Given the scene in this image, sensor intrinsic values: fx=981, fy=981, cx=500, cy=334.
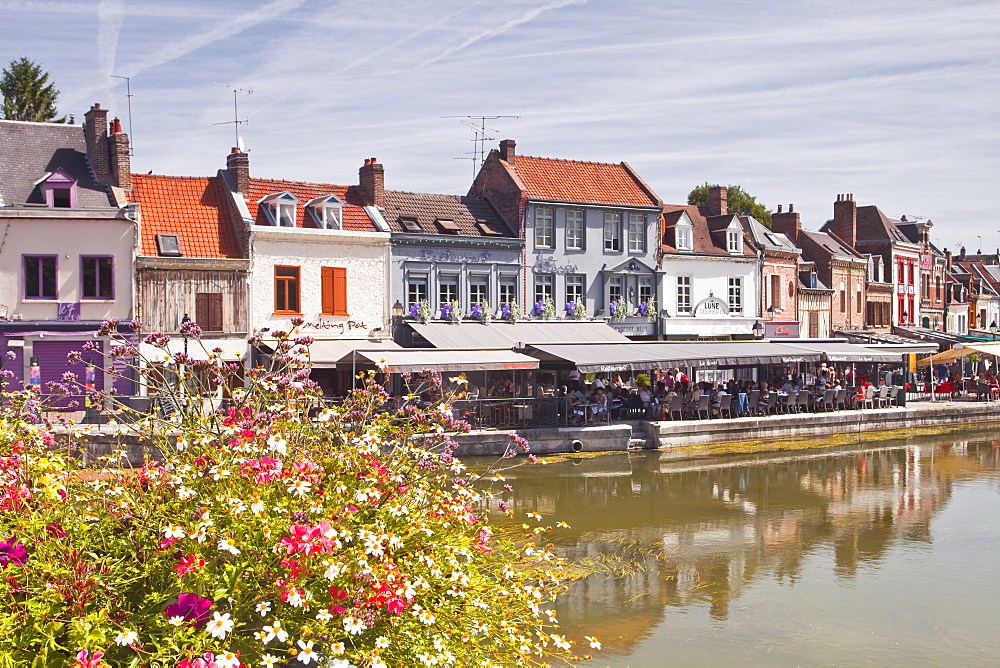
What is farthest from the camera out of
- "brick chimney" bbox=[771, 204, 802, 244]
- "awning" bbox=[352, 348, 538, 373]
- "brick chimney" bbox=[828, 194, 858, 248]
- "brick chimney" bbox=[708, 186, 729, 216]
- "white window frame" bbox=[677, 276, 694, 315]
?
"brick chimney" bbox=[828, 194, 858, 248]

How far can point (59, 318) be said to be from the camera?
86.9 feet

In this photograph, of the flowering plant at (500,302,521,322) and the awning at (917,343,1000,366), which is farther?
the awning at (917,343,1000,366)

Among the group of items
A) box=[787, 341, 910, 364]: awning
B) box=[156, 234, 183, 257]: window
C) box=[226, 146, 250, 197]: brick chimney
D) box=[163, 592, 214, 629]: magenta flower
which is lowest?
box=[163, 592, 214, 629]: magenta flower

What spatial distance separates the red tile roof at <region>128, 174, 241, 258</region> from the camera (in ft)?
92.8

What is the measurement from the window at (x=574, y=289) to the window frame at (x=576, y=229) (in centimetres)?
103

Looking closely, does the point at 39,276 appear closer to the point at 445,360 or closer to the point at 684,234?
the point at 445,360

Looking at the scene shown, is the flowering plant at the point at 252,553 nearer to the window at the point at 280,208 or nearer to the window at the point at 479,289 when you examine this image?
the window at the point at 280,208

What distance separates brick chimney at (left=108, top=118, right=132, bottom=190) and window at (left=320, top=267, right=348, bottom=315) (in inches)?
244

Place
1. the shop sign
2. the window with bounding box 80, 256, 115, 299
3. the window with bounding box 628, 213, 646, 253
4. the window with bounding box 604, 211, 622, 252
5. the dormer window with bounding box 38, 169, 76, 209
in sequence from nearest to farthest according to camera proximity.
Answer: the dormer window with bounding box 38, 169, 76, 209, the window with bounding box 80, 256, 115, 299, the window with bounding box 604, 211, 622, 252, the window with bounding box 628, 213, 646, 253, the shop sign

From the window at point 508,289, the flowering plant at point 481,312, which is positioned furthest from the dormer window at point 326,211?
the window at point 508,289

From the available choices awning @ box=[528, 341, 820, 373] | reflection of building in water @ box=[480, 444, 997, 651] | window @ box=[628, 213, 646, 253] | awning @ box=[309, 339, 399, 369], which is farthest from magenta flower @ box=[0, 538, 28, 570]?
window @ box=[628, 213, 646, 253]

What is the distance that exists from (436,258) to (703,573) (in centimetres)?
1932

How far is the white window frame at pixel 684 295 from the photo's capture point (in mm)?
37969

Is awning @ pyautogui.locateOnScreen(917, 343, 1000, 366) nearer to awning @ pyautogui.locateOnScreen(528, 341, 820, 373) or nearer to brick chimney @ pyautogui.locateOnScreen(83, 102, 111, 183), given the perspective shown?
awning @ pyautogui.locateOnScreen(528, 341, 820, 373)
